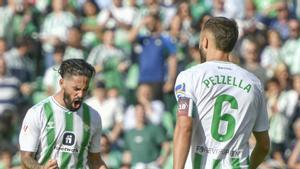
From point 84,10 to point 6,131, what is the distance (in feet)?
10.8

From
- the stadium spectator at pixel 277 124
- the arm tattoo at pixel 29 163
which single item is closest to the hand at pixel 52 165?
the arm tattoo at pixel 29 163

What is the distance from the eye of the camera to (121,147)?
55.3ft

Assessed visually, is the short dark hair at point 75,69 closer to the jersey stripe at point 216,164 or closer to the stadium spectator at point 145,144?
the jersey stripe at point 216,164

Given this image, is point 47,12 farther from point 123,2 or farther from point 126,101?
point 126,101

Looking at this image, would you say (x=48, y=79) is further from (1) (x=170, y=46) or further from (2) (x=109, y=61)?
(1) (x=170, y=46)

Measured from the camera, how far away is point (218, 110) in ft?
24.4

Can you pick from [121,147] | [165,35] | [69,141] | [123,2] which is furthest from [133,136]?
[69,141]

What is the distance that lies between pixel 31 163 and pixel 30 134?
256 mm

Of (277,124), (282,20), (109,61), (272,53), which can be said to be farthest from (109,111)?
(282,20)

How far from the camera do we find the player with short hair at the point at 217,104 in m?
7.39

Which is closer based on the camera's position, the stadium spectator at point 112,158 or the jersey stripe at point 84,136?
the jersey stripe at point 84,136

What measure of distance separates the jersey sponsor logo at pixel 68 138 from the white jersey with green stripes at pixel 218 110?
1.50m

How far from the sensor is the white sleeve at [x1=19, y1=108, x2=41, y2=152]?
848cm

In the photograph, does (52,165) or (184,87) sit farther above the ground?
(184,87)
